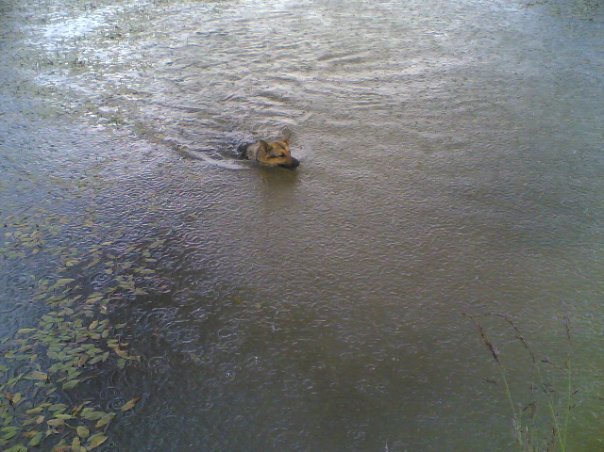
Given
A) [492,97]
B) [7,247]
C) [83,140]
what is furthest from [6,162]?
[492,97]

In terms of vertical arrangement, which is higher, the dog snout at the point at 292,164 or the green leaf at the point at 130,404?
the dog snout at the point at 292,164

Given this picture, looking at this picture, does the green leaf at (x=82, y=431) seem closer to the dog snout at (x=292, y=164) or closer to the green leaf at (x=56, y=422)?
the green leaf at (x=56, y=422)

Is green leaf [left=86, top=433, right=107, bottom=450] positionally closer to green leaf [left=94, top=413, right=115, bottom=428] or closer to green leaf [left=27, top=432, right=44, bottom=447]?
green leaf [left=94, top=413, right=115, bottom=428]

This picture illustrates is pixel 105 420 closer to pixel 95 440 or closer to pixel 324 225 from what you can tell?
pixel 95 440

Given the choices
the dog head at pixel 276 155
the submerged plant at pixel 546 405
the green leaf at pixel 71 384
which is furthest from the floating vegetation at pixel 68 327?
the submerged plant at pixel 546 405

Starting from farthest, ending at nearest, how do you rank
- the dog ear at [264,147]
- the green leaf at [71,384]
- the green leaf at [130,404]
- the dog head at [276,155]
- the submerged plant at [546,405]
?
the dog ear at [264,147] → the dog head at [276,155] → the green leaf at [71,384] → the green leaf at [130,404] → the submerged plant at [546,405]

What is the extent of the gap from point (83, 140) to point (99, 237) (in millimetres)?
2006

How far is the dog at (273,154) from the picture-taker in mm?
5719

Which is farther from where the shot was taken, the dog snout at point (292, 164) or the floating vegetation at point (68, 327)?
the dog snout at point (292, 164)

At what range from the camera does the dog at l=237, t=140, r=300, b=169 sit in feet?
18.8

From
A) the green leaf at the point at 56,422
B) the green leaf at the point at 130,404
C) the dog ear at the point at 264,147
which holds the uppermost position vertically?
the dog ear at the point at 264,147

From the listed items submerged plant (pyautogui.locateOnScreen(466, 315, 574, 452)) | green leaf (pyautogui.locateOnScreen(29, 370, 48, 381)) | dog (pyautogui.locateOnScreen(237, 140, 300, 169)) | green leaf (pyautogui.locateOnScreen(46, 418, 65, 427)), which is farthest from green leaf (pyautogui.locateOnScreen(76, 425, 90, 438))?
dog (pyautogui.locateOnScreen(237, 140, 300, 169))

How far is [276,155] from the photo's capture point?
225 inches

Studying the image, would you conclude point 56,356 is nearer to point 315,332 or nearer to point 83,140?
point 315,332
